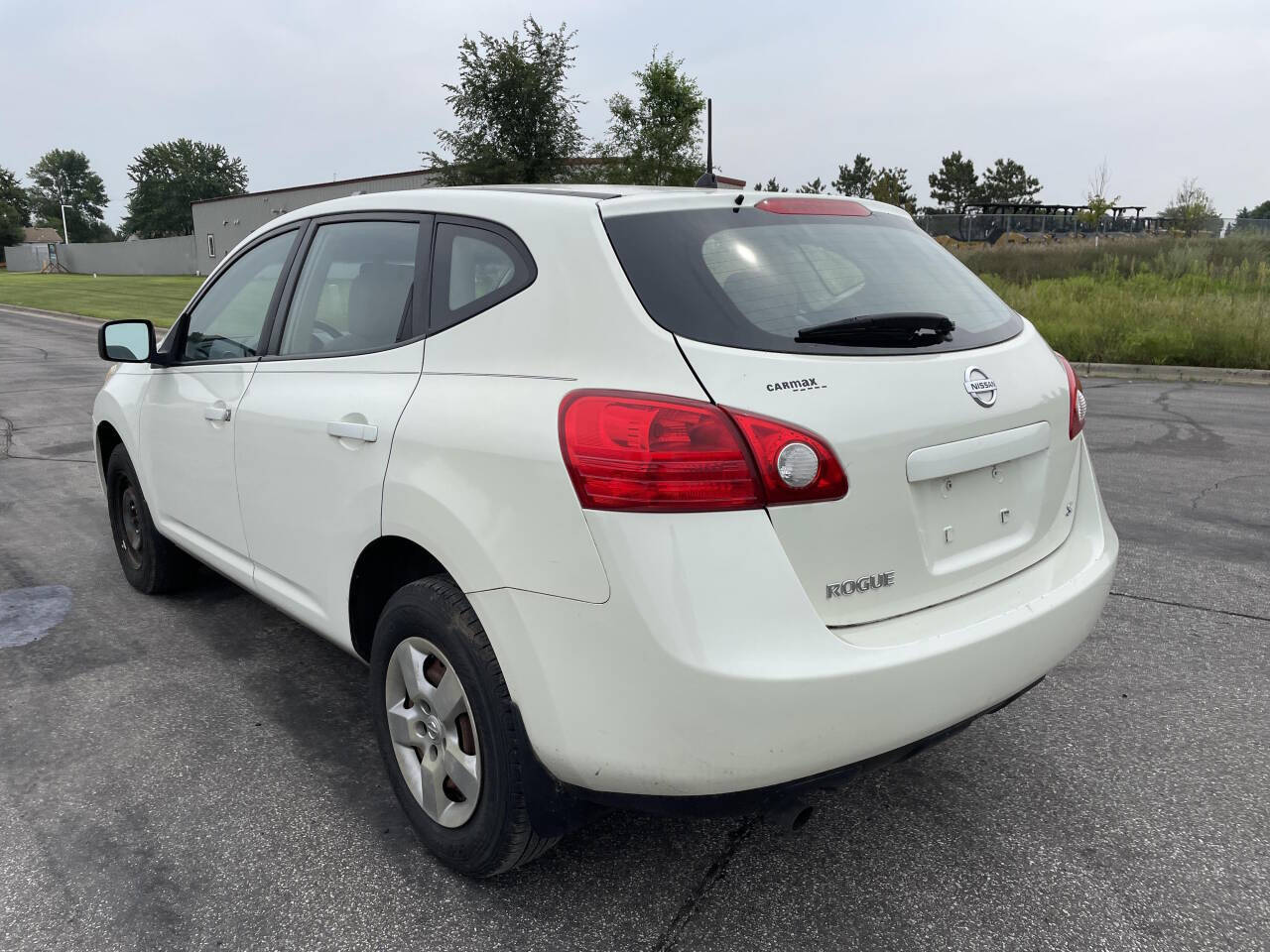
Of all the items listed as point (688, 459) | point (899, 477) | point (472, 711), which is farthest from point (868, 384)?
point (472, 711)

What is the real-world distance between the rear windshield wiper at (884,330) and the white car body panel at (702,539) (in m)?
0.07

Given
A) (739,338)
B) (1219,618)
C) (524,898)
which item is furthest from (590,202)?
(1219,618)

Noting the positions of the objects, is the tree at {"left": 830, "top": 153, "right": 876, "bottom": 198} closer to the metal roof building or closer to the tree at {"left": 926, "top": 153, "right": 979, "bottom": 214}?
the tree at {"left": 926, "top": 153, "right": 979, "bottom": 214}

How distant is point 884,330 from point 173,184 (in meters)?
129

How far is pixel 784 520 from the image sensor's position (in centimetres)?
194

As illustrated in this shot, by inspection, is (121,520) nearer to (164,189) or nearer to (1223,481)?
(1223,481)

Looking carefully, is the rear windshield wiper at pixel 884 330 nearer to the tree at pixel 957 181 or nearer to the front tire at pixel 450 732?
the front tire at pixel 450 732

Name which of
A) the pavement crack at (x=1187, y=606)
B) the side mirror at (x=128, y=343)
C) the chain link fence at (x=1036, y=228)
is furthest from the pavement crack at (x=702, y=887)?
the chain link fence at (x=1036, y=228)

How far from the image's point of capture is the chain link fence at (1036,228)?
2878 centimetres

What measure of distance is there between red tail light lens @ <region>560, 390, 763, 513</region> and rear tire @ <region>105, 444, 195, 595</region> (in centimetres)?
304

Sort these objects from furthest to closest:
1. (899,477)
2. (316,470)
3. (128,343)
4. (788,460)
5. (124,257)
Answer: (124,257)
(128,343)
(316,470)
(899,477)
(788,460)

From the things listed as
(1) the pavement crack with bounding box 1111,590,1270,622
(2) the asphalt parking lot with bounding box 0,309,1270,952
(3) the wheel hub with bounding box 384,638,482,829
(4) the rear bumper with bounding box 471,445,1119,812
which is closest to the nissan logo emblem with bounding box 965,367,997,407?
(4) the rear bumper with bounding box 471,445,1119,812

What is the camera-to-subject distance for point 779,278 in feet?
7.41

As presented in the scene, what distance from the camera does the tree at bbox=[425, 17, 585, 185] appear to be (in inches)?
1176
